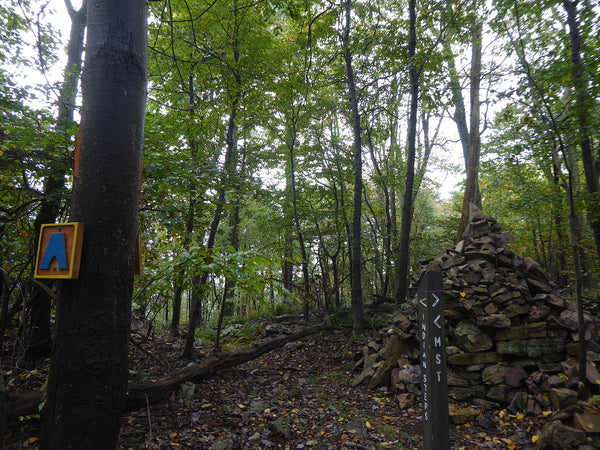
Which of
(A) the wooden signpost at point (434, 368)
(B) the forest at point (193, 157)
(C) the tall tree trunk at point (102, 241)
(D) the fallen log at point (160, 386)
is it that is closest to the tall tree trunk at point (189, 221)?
(B) the forest at point (193, 157)

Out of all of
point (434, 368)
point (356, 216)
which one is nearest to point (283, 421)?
point (434, 368)

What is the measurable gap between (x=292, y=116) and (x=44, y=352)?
837 centimetres

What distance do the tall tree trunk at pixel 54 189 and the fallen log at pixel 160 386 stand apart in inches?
21.9

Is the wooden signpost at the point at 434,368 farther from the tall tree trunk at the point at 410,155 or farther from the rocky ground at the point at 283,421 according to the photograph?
the tall tree trunk at the point at 410,155

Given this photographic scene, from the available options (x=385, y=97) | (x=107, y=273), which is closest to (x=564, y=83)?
(x=385, y=97)

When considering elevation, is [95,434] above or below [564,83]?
below

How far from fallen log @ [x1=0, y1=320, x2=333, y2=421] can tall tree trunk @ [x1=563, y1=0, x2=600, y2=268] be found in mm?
6143

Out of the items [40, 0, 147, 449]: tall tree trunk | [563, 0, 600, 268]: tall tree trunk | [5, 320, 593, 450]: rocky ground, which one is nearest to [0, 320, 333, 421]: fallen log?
[5, 320, 593, 450]: rocky ground

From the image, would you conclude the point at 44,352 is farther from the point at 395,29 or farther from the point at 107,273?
the point at 395,29

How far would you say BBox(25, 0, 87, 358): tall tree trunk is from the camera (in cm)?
367

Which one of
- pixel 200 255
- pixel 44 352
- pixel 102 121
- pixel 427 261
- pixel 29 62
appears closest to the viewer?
pixel 102 121

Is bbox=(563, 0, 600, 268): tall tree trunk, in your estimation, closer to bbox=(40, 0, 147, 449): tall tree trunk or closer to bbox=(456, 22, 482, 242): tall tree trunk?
bbox=(456, 22, 482, 242): tall tree trunk

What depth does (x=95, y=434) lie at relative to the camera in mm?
1392

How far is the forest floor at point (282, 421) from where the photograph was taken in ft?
10.9
